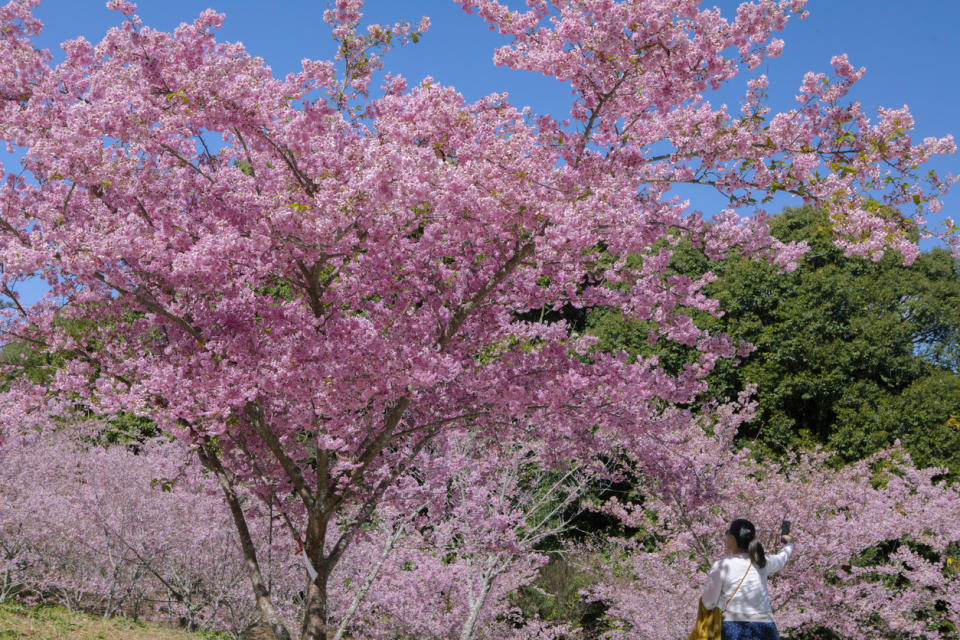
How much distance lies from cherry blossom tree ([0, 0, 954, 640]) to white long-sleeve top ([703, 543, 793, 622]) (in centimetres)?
164

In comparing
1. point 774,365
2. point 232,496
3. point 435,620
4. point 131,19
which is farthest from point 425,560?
point 774,365

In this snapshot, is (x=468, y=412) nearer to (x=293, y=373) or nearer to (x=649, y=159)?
(x=293, y=373)

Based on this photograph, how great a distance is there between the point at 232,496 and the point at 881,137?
575cm

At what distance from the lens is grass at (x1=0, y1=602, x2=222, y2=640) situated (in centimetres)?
880

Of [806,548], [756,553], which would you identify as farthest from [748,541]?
[806,548]

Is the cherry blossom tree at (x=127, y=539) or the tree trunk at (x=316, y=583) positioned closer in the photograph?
the tree trunk at (x=316, y=583)

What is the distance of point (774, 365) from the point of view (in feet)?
68.8

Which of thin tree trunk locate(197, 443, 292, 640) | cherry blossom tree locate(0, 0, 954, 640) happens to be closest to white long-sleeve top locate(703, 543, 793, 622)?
cherry blossom tree locate(0, 0, 954, 640)

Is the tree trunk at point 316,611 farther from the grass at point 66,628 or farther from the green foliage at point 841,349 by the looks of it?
the green foliage at point 841,349

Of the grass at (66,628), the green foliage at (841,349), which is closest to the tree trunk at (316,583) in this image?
the grass at (66,628)

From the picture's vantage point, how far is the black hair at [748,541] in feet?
14.8

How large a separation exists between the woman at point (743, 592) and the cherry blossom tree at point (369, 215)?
161 cm

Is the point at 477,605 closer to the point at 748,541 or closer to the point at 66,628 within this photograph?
the point at 66,628

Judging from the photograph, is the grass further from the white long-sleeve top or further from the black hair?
the black hair
